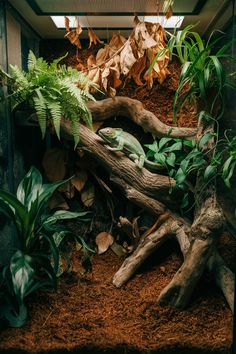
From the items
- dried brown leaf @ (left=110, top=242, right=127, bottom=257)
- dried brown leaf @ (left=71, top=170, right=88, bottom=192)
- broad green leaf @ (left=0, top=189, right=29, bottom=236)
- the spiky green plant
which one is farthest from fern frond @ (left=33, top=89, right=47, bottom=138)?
dried brown leaf @ (left=110, top=242, right=127, bottom=257)

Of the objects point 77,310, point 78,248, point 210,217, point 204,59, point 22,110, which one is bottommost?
point 77,310

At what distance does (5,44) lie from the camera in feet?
7.41

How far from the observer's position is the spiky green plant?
220 centimetres

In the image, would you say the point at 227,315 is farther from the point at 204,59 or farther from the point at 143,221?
the point at 204,59

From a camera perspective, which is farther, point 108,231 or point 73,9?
point 108,231

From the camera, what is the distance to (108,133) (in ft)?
8.33

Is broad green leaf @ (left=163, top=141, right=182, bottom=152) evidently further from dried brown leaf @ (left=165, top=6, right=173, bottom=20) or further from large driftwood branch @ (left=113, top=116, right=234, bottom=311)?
dried brown leaf @ (left=165, top=6, right=173, bottom=20)

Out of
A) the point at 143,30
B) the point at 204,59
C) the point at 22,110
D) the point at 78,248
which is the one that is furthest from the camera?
the point at 78,248

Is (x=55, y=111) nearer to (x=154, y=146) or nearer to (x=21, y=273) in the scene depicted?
(x=154, y=146)

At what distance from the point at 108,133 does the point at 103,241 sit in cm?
84

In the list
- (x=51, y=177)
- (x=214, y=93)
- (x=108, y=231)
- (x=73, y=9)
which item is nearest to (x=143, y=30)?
(x=73, y=9)

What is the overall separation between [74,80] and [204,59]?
87 cm

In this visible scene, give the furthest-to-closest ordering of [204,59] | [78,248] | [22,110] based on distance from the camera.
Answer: [78,248], [22,110], [204,59]

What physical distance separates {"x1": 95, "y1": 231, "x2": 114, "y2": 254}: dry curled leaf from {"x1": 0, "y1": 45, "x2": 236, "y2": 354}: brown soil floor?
49 millimetres
